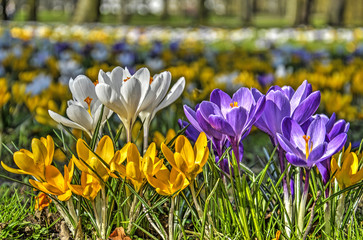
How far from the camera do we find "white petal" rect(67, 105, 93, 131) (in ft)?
4.08

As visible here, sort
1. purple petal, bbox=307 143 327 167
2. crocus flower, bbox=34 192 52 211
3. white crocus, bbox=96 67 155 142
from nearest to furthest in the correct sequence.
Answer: purple petal, bbox=307 143 327 167, white crocus, bbox=96 67 155 142, crocus flower, bbox=34 192 52 211

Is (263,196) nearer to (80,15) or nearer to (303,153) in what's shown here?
(303,153)

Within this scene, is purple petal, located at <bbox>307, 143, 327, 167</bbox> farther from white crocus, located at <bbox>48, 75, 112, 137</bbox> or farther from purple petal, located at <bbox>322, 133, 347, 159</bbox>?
white crocus, located at <bbox>48, 75, 112, 137</bbox>

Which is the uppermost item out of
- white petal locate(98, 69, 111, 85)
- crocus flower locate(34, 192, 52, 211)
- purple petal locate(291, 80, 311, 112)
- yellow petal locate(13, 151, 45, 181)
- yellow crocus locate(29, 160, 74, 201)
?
white petal locate(98, 69, 111, 85)

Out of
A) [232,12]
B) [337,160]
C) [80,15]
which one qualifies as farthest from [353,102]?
[232,12]

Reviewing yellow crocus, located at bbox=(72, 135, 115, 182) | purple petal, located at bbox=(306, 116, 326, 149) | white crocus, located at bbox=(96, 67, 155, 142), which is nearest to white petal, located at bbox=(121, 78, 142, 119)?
white crocus, located at bbox=(96, 67, 155, 142)

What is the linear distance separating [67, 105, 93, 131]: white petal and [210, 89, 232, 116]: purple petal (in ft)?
1.06

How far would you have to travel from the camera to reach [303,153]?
3.80 feet

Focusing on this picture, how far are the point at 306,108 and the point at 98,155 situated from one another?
0.53m

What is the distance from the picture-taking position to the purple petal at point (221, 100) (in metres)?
1.28

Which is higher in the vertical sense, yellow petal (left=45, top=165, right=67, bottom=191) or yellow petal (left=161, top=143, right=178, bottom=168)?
yellow petal (left=161, top=143, right=178, bottom=168)

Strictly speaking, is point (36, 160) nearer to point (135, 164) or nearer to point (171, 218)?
point (135, 164)

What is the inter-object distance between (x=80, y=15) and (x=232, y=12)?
43.1 metres

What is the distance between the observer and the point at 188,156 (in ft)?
3.93
